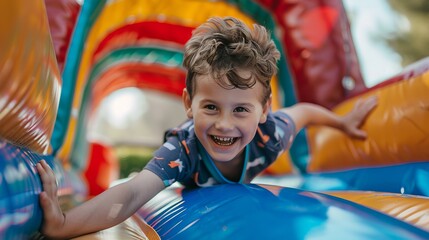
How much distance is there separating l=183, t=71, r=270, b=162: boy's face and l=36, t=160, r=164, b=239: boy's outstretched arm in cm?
19

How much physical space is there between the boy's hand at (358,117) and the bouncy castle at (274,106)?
0.03 m

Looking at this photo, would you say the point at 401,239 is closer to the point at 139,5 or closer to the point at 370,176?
the point at 370,176

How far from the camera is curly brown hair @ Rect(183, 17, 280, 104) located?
107 centimetres

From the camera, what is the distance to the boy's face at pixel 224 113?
3.48 ft

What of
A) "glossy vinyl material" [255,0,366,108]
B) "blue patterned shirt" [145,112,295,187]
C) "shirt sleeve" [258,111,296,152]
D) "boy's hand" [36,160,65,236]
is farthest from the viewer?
"glossy vinyl material" [255,0,366,108]

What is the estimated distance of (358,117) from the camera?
1744 millimetres

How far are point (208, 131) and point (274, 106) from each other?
1.39m

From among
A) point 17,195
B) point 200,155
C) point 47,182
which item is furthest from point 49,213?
point 200,155

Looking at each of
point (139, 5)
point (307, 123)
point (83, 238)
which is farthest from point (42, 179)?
point (139, 5)

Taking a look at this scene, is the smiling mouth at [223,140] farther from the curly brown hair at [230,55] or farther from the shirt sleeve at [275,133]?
the shirt sleeve at [275,133]

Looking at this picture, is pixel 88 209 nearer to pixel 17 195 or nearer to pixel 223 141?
pixel 17 195

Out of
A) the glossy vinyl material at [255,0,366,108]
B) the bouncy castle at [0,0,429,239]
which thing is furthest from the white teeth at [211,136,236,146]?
the glossy vinyl material at [255,0,366,108]

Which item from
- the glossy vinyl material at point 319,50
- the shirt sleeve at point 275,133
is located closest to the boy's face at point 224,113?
the shirt sleeve at point 275,133

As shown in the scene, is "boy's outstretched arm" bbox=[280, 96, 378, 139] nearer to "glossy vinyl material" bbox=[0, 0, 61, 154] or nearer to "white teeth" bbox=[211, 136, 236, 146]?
"white teeth" bbox=[211, 136, 236, 146]
